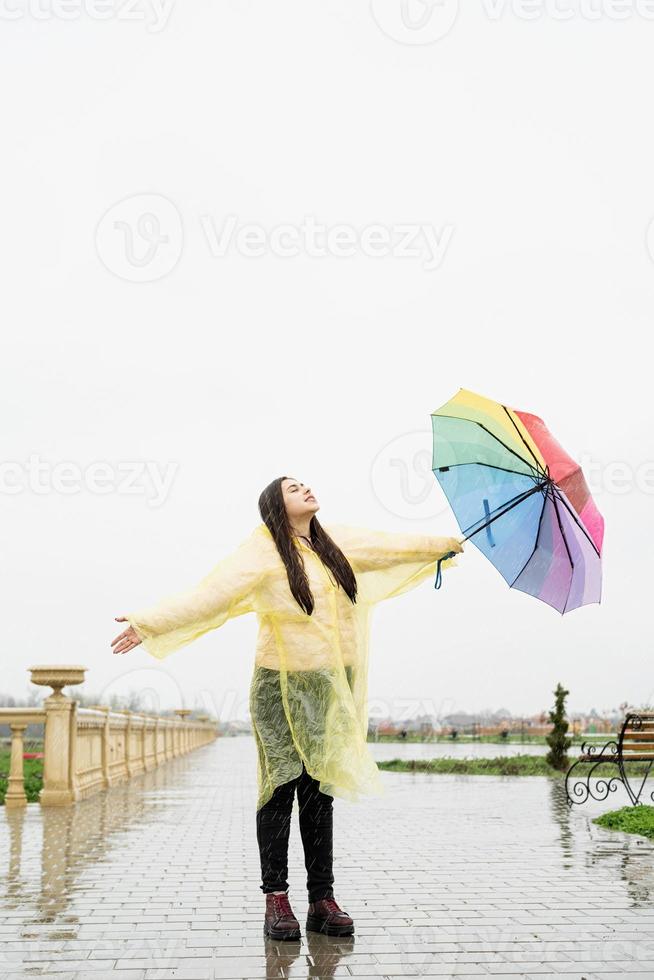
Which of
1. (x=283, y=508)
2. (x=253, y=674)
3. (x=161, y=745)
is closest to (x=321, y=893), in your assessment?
(x=253, y=674)

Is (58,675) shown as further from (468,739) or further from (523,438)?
(468,739)

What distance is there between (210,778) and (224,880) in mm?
13271

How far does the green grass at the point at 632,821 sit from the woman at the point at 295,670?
16.3 feet

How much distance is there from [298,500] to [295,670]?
832mm

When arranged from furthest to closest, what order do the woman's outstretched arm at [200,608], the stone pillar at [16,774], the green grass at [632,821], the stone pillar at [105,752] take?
the stone pillar at [105,752] → the stone pillar at [16,774] → the green grass at [632,821] → the woman's outstretched arm at [200,608]

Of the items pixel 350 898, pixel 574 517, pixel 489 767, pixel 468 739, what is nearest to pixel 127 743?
pixel 489 767

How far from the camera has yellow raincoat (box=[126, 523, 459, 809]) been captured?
16.0 feet

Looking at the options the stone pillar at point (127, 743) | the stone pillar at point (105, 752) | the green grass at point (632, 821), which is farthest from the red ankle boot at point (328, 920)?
the stone pillar at point (127, 743)

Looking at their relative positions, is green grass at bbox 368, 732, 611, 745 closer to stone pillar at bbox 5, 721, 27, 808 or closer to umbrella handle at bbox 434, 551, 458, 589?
stone pillar at bbox 5, 721, 27, 808

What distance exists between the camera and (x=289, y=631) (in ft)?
16.4

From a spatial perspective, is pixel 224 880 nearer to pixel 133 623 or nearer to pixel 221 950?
pixel 221 950

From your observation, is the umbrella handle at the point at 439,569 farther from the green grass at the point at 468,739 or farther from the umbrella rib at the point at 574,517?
the green grass at the point at 468,739

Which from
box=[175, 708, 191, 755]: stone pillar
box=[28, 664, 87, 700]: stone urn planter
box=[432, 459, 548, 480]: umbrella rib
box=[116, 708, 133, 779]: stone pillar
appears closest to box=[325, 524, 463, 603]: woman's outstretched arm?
box=[432, 459, 548, 480]: umbrella rib

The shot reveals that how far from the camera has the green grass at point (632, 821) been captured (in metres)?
9.18
